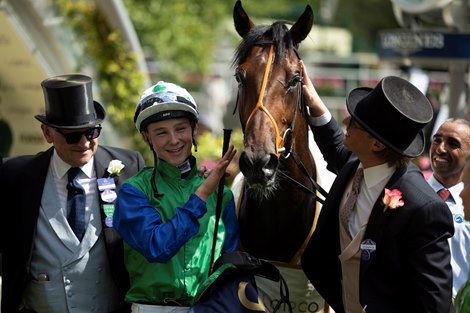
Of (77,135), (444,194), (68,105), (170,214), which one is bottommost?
(444,194)

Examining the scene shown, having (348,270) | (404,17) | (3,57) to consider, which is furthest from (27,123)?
(348,270)

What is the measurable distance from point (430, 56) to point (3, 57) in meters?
4.69

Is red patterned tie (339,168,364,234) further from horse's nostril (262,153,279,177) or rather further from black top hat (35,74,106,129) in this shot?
black top hat (35,74,106,129)

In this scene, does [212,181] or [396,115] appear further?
[212,181]

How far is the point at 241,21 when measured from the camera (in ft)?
15.6

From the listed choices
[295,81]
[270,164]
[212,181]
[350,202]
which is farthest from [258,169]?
[295,81]

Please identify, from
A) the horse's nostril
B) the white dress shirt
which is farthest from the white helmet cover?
the white dress shirt

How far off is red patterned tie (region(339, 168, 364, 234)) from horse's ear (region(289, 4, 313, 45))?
957mm

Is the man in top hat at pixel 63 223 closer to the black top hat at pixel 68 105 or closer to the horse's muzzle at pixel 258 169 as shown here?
the black top hat at pixel 68 105

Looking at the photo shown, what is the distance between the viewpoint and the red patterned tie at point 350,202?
13.1 feet

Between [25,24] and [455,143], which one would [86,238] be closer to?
[455,143]

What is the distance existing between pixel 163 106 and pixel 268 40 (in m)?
0.84

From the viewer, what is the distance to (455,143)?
518 cm

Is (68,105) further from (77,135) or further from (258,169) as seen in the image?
(258,169)
